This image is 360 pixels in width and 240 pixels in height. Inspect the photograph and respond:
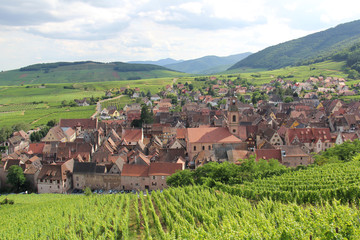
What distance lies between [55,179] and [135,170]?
1909cm

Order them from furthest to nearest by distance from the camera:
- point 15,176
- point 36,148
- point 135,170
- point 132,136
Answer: point 132,136
point 36,148
point 15,176
point 135,170

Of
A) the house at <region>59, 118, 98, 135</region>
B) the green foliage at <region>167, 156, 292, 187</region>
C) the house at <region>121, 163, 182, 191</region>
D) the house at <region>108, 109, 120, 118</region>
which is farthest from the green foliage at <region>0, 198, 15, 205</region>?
the house at <region>108, 109, 120, 118</region>

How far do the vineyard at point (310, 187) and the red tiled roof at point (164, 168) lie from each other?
51.4ft

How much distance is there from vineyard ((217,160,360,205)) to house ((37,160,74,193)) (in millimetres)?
38296

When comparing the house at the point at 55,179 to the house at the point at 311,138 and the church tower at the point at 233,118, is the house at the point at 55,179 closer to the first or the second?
the church tower at the point at 233,118

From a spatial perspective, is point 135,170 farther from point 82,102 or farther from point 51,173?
point 82,102

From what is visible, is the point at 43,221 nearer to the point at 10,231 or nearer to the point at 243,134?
the point at 10,231

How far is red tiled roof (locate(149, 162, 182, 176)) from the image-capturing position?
6406 centimetres

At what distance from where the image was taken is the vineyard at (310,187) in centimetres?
3572

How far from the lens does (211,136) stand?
249 ft

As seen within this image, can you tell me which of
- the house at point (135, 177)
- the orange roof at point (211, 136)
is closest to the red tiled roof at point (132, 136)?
the orange roof at point (211, 136)

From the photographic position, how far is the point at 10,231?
43.8m

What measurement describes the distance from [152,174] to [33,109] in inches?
5571

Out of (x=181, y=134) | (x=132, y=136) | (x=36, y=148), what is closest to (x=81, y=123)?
(x=36, y=148)
